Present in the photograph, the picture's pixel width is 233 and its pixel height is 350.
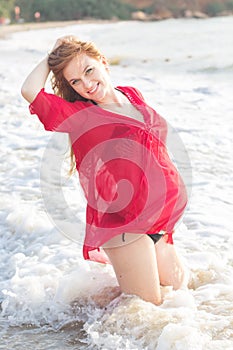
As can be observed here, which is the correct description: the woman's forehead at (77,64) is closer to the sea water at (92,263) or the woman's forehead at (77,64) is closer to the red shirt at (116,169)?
the red shirt at (116,169)

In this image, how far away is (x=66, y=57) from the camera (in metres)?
3.06

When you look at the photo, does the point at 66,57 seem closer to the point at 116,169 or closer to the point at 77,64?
the point at 77,64

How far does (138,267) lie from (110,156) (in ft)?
1.62

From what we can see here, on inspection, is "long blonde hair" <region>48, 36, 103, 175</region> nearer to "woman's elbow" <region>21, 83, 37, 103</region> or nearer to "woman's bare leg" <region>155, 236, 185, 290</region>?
"woman's elbow" <region>21, 83, 37, 103</region>

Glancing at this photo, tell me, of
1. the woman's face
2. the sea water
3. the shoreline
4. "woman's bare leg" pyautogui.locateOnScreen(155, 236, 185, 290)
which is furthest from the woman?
the shoreline

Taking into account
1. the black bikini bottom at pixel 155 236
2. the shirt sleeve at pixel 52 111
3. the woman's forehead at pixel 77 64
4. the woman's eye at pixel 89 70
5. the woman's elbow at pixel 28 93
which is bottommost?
the black bikini bottom at pixel 155 236

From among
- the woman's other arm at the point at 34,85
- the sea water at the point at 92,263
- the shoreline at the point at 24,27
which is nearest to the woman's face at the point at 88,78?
the woman's other arm at the point at 34,85

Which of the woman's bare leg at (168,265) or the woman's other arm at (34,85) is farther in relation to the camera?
the woman's bare leg at (168,265)

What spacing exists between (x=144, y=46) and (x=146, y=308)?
17268 millimetres

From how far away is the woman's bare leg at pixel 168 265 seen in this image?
3.30 metres

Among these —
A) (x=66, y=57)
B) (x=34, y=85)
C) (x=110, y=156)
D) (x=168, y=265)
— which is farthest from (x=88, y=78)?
(x=168, y=265)

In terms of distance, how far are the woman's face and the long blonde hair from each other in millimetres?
22

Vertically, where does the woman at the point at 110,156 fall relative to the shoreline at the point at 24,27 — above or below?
above

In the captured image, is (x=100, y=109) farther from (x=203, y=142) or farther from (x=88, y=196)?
(x=203, y=142)
